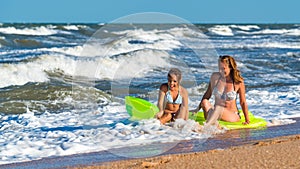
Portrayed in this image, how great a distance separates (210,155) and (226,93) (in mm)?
2350

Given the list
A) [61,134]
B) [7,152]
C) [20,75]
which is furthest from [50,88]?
[7,152]

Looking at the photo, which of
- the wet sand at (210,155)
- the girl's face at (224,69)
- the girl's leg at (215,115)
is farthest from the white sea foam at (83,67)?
the wet sand at (210,155)

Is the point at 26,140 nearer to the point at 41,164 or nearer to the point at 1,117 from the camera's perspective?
the point at 41,164

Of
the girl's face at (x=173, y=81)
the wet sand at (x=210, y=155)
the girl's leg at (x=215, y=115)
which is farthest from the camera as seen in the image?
the girl's face at (x=173, y=81)

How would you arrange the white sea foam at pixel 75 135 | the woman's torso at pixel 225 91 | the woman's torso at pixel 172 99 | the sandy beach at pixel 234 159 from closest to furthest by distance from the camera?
1. the sandy beach at pixel 234 159
2. the white sea foam at pixel 75 135
3. the woman's torso at pixel 172 99
4. the woman's torso at pixel 225 91

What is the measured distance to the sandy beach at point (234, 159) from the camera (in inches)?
184

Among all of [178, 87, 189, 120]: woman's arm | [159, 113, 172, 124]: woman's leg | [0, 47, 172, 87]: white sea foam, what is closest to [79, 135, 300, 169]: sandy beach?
[178, 87, 189, 120]: woman's arm

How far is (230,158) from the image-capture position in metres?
4.95

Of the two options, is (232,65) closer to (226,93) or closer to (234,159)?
(226,93)

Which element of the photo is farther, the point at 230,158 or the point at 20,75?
the point at 20,75

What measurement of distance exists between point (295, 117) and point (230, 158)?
12.5ft

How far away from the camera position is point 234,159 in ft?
16.0

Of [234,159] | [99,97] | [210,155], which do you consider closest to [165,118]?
[210,155]

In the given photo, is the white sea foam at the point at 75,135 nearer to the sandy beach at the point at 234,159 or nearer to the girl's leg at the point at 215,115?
the girl's leg at the point at 215,115
